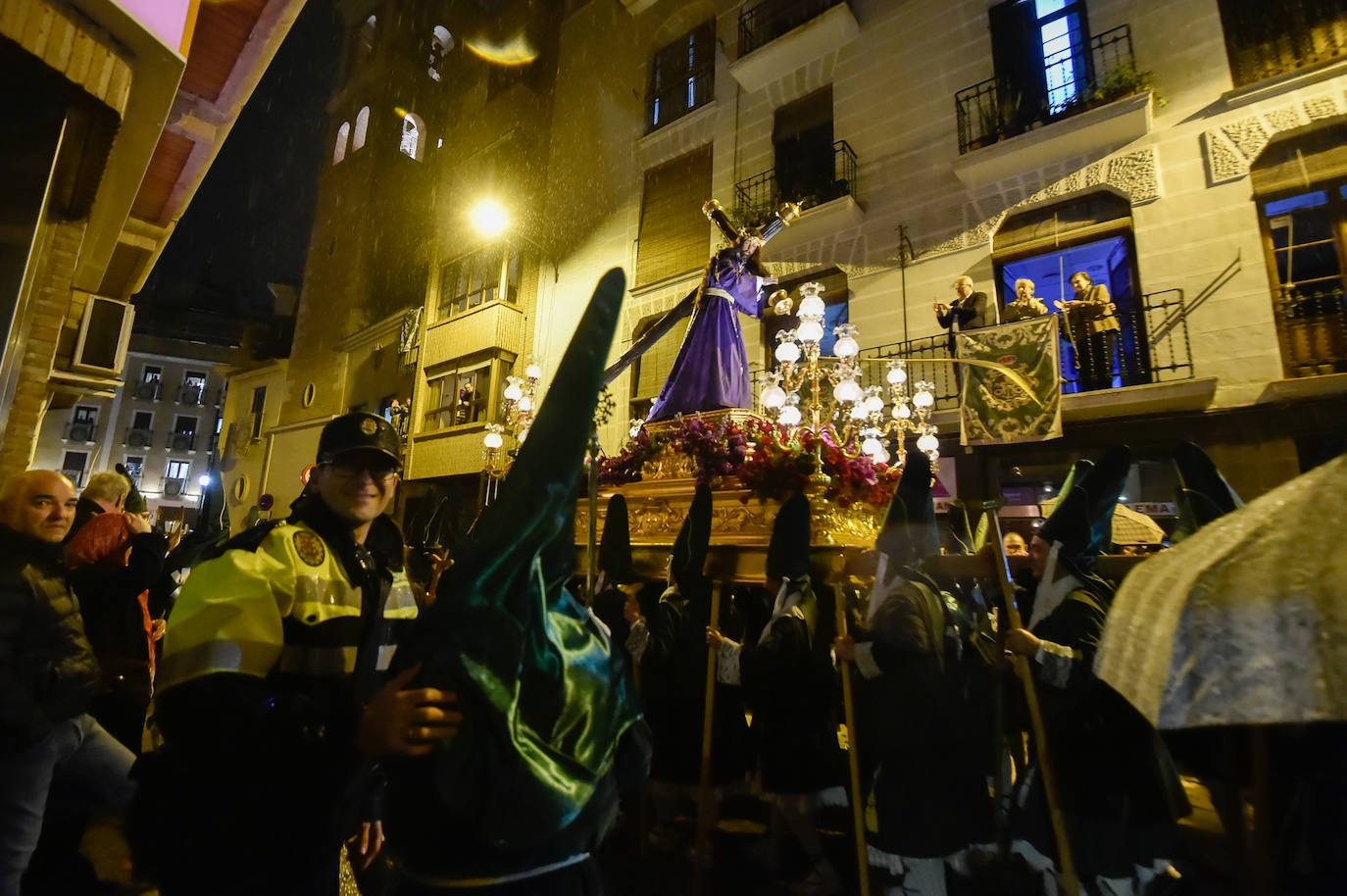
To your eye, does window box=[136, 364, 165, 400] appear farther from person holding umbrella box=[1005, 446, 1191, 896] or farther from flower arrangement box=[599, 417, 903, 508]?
person holding umbrella box=[1005, 446, 1191, 896]

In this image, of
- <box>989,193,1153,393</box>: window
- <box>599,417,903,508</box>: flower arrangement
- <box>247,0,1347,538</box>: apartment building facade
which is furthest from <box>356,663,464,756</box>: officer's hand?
<box>989,193,1153,393</box>: window

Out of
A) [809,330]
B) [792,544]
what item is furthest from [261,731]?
[809,330]

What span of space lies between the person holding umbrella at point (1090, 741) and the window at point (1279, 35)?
9.76 metres

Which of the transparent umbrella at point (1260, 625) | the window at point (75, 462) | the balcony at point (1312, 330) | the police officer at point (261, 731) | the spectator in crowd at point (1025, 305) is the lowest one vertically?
the police officer at point (261, 731)

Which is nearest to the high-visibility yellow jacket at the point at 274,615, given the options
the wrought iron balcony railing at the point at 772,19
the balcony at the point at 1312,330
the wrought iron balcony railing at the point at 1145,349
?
the wrought iron balcony railing at the point at 1145,349

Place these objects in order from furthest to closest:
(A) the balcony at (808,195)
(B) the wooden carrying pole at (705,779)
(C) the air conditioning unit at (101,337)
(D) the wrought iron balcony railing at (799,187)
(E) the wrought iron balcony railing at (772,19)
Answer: (E) the wrought iron balcony railing at (772,19), (D) the wrought iron balcony railing at (799,187), (A) the balcony at (808,195), (C) the air conditioning unit at (101,337), (B) the wooden carrying pole at (705,779)

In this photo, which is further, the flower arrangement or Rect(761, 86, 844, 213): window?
Rect(761, 86, 844, 213): window

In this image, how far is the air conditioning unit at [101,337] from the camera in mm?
7598

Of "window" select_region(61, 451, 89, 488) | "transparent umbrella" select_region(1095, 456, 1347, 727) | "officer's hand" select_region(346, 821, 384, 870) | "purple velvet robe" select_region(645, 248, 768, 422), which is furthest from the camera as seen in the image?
"window" select_region(61, 451, 89, 488)

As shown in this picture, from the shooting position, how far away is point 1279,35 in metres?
8.61

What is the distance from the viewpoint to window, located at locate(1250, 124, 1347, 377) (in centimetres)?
784

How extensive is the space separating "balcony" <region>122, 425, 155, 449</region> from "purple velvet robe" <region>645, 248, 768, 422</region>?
51.5 metres

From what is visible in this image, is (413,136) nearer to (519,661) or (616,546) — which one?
(616,546)

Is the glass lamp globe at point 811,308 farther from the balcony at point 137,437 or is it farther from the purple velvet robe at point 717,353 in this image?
the balcony at point 137,437
